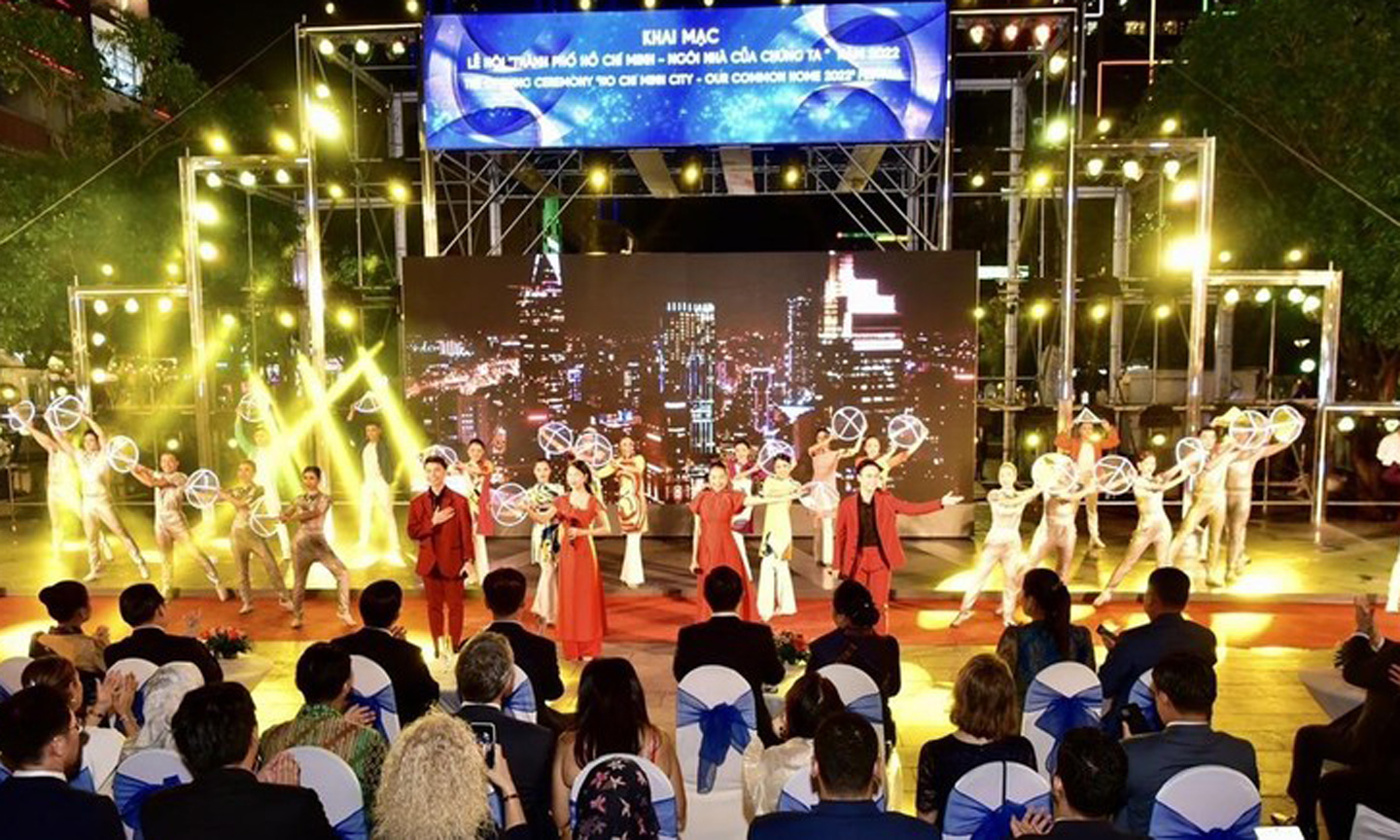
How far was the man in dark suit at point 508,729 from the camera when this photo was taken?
387 centimetres

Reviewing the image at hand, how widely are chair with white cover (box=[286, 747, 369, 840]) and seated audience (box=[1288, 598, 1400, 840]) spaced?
415 centimetres

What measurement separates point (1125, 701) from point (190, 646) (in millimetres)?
4931

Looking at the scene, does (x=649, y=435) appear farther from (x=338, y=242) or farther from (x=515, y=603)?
(x=338, y=242)

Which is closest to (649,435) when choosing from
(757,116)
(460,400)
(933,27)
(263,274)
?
(460,400)

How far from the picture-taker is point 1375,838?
13.0ft

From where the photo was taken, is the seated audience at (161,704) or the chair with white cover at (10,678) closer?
the seated audience at (161,704)

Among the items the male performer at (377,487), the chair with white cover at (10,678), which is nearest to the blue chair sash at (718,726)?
the chair with white cover at (10,678)

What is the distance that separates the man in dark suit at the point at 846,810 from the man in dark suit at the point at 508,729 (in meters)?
1.10

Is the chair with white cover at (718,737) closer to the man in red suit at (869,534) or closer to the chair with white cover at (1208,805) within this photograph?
the chair with white cover at (1208,805)

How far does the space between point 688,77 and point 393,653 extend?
30.8 feet

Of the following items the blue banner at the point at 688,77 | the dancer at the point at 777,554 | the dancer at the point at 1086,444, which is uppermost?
the blue banner at the point at 688,77

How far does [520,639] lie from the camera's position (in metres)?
5.21

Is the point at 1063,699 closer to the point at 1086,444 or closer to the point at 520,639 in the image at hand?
the point at 520,639

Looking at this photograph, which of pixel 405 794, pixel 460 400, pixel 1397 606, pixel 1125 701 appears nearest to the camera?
pixel 405 794
